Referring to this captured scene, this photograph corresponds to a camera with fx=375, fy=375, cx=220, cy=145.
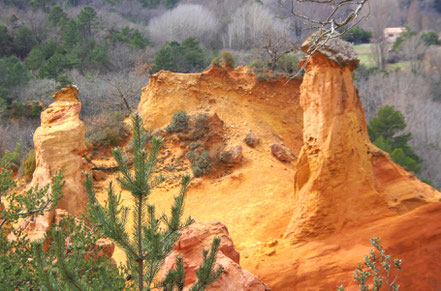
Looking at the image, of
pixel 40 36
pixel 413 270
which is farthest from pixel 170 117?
pixel 40 36

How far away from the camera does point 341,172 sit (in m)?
7.02

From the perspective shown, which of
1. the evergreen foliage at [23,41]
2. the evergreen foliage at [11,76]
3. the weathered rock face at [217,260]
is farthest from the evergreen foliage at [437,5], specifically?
the weathered rock face at [217,260]

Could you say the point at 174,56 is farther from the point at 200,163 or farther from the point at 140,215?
the point at 140,215

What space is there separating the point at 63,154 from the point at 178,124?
8.96 meters

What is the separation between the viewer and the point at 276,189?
1185 centimetres

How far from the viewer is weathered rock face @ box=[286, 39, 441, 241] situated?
6.80m

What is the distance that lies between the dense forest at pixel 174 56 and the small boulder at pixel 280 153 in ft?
11.8

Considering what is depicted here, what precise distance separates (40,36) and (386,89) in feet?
108

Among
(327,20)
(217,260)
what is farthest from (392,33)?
(217,260)

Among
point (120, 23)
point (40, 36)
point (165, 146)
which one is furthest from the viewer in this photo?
point (120, 23)

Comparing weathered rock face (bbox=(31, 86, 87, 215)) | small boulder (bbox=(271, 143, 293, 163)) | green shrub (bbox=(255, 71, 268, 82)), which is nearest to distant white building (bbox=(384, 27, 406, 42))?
green shrub (bbox=(255, 71, 268, 82))

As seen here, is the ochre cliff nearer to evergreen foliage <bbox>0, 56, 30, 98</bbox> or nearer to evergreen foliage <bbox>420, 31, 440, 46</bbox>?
evergreen foliage <bbox>0, 56, 30, 98</bbox>

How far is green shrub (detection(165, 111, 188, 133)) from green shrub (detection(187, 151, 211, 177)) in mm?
1605

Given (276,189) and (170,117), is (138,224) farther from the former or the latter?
(170,117)
